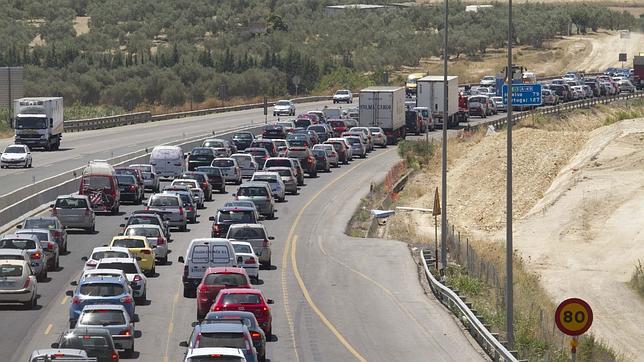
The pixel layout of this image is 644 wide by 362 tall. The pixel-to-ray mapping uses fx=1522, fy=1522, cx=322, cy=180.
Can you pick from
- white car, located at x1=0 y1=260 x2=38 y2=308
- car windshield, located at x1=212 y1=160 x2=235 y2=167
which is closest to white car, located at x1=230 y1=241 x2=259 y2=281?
white car, located at x1=0 y1=260 x2=38 y2=308

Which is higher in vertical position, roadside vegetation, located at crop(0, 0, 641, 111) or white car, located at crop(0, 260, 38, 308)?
roadside vegetation, located at crop(0, 0, 641, 111)

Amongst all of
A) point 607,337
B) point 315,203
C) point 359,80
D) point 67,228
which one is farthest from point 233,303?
point 359,80

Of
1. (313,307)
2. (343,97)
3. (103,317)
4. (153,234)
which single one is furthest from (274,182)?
(343,97)

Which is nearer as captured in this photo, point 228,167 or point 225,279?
point 225,279

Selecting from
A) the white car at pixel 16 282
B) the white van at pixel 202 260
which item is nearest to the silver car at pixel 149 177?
the white van at pixel 202 260

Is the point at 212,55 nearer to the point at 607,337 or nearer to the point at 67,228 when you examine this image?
the point at 67,228

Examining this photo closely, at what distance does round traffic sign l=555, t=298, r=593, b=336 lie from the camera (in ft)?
73.7

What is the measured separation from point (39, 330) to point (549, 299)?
19400mm

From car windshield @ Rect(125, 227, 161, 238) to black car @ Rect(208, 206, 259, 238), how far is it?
3113 mm

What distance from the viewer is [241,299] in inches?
1281

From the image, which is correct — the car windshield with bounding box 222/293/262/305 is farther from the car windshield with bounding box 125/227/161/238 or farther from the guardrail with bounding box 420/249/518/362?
the car windshield with bounding box 125/227/161/238

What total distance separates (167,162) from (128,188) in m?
8.67

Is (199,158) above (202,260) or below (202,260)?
above

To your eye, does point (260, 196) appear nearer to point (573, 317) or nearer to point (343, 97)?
point (573, 317)
